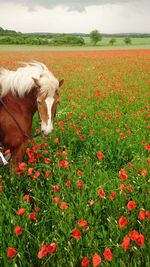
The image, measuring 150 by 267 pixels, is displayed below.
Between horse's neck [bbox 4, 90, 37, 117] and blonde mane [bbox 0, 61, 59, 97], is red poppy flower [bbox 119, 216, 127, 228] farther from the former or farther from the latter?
horse's neck [bbox 4, 90, 37, 117]

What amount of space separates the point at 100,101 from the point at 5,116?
5.91 metres

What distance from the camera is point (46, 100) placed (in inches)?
196

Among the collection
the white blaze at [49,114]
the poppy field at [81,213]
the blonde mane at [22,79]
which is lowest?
the poppy field at [81,213]

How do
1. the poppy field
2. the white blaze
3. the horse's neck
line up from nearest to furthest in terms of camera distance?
the poppy field → the white blaze → the horse's neck

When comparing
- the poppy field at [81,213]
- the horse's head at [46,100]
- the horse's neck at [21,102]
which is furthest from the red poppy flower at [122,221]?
the horse's neck at [21,102]

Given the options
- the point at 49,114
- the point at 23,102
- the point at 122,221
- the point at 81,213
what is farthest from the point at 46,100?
the point at 122,221

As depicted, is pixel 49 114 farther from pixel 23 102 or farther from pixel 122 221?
pixel 122 221

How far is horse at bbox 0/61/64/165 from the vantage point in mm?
5000

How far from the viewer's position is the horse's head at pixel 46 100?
16.1 ft

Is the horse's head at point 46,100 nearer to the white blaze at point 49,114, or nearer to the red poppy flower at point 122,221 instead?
the white blaze at point 49,114

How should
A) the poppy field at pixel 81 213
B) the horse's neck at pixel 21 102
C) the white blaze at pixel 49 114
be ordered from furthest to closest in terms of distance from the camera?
the horse's neck at pixel 21 102
the white blaze at pixel 49 114
the poppy field at pixel 81 213

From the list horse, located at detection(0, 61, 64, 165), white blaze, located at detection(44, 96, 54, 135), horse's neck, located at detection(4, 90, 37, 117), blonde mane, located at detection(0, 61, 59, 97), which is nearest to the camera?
white blaze, located at detection(44, 96, 54, 135)

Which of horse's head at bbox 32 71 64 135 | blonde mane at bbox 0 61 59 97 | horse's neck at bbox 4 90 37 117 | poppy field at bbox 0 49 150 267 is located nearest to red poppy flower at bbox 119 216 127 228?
poppy field at bbox 0 49 150 267

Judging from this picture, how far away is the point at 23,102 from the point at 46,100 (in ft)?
1.89
